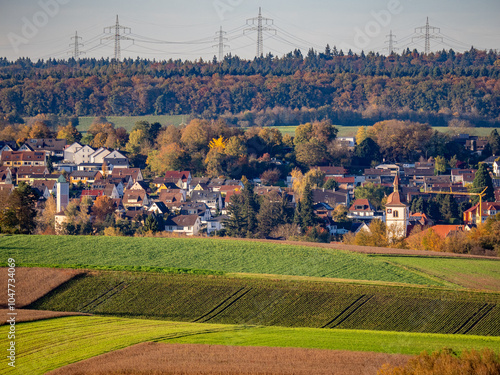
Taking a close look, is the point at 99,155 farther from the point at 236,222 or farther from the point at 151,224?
the point at 151,224

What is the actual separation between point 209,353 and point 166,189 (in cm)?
5081

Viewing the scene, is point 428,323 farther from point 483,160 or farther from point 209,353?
point 483,160

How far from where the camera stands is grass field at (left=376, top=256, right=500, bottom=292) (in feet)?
107

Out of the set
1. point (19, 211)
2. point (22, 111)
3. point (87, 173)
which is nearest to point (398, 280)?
point (19, 211)

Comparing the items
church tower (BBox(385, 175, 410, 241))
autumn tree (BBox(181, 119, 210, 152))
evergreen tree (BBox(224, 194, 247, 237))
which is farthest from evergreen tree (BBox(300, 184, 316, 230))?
autumn tree (BBox(181, 119, 210, 152))

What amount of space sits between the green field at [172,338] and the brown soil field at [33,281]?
3.78 meters

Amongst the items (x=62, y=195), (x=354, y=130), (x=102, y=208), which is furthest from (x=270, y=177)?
(x=354, y=130)

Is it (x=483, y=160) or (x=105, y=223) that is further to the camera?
(x=483, y=160)

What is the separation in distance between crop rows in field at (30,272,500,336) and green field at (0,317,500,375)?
60.5 inches

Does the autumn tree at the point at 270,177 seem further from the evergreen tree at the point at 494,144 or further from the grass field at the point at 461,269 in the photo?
the grass field at the point at 461,269

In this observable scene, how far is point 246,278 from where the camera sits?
30594 mm

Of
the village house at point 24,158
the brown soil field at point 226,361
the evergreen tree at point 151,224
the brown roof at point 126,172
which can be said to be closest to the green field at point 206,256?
the brown soil field at point 226,361

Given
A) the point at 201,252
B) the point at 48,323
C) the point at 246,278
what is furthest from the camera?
the point at 201,252

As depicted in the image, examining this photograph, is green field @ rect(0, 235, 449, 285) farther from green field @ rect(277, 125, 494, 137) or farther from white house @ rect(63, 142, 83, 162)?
green field @ rect(277, 125, 494, 137)
